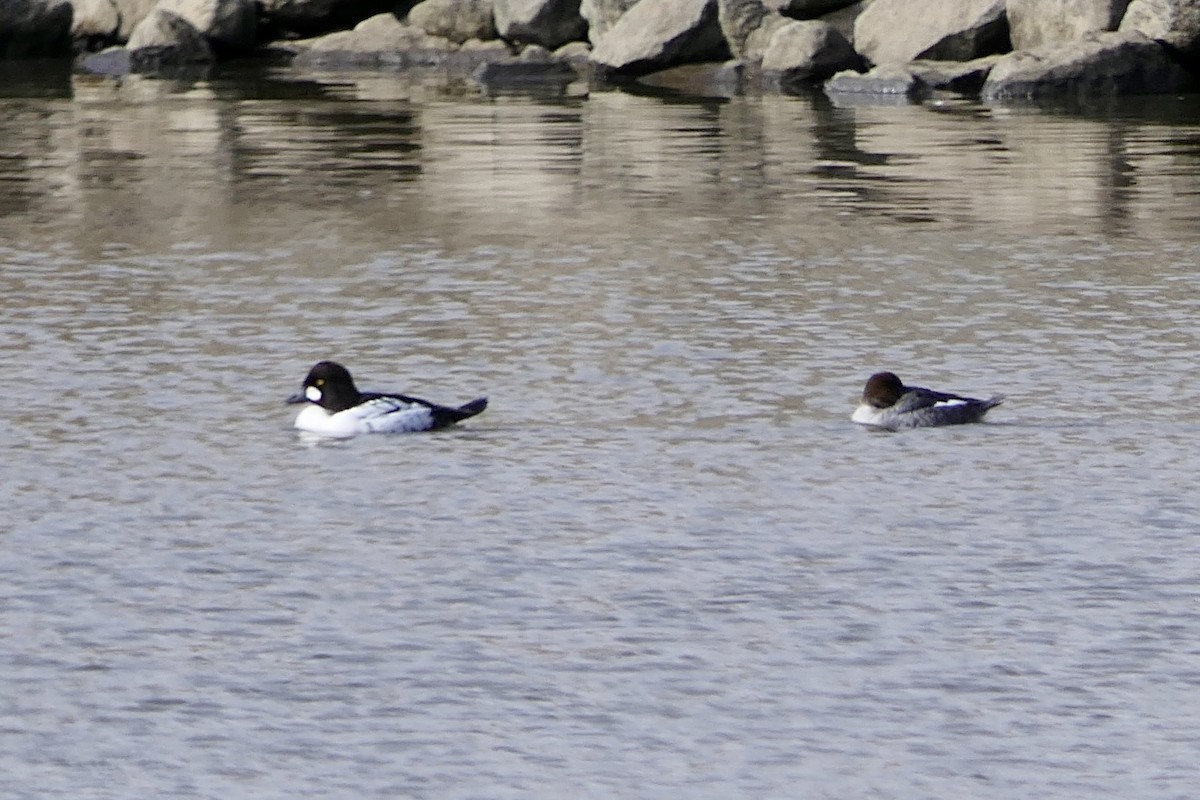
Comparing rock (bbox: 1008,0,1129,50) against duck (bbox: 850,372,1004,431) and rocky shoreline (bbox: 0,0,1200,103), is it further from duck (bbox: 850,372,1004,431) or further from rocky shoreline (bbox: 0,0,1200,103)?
duck (bbox: 850,372,1004,431)

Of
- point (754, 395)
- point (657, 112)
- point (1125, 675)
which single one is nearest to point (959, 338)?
point (754, 395)

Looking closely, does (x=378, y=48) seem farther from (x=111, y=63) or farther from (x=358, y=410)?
(x=358, y=410)

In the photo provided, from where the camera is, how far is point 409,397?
12.1m

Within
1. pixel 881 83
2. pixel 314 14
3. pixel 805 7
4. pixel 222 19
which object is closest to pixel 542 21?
pixel 805 7

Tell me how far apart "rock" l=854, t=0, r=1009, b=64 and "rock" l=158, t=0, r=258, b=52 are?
433 inches

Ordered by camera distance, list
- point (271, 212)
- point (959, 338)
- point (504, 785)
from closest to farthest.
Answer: point (504, 785)
point (959, 338)
point (271, 212)

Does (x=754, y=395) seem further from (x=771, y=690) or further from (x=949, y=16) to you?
(x=949, y=16)

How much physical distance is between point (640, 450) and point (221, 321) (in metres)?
4.39

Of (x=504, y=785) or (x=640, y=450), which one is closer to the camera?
(x=504, y=785)

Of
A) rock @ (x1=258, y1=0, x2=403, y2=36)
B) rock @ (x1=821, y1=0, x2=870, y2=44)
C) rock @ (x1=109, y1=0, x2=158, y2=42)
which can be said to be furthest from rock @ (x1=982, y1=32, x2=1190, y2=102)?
rock @ (x1=109, y1=0, x2=158, y2=42)

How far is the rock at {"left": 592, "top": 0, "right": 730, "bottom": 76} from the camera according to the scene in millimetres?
34781

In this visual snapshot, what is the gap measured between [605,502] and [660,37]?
25.0 metres

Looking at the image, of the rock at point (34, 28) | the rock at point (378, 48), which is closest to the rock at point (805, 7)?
the rock at point (378, 48)

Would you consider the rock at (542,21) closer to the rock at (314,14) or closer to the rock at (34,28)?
the rock at (314,14)
